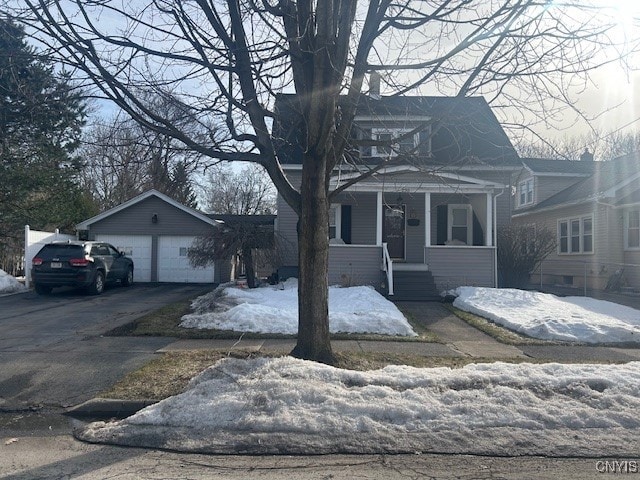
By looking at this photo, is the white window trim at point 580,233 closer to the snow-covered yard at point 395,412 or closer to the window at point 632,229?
the window at point 632,229

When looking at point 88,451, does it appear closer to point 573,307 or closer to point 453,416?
point 453,416

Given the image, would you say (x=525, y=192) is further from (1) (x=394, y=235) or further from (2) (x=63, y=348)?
(2) (x=63, y=348)

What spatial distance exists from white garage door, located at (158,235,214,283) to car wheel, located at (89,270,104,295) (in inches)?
180

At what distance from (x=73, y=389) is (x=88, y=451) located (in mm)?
2065

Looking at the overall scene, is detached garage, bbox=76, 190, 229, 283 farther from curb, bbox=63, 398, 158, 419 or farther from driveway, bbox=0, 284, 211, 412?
curb, bbox=63, 398, 158, 419

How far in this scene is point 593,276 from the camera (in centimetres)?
2080

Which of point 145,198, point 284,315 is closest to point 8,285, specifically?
point 145,198

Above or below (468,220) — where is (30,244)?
below

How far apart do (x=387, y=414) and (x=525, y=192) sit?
88.8ft

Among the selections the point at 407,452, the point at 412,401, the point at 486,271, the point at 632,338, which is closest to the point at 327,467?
the point at 407,452

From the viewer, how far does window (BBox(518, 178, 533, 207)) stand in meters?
28.9

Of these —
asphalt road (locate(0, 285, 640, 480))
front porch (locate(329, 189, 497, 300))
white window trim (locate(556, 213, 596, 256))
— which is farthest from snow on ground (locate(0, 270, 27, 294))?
white window trim (locate(556, 213, 596, 256))

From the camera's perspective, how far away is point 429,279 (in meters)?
16.6

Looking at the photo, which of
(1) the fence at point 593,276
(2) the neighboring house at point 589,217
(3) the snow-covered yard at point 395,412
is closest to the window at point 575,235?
(2) the neighboring house at point 589,217
